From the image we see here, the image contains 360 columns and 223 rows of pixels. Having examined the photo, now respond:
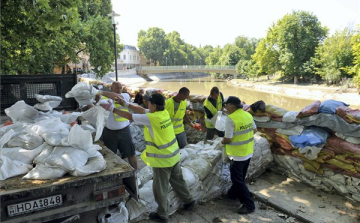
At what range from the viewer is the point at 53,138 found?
103 inches

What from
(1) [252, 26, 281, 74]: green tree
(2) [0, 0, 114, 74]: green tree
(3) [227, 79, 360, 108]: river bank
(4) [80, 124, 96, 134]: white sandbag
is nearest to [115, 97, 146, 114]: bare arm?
(4) [80, 124, 96, 134]: white sandbag

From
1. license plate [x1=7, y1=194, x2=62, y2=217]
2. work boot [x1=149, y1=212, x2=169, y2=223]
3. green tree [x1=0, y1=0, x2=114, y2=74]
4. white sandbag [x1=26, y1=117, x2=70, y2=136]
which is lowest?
work boot [x1=149, y1=212, x2=169, y2=223]

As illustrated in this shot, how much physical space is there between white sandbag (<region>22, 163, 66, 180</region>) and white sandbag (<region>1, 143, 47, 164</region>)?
211 mm

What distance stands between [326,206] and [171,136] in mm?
2311

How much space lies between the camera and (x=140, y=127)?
7027 millimetres

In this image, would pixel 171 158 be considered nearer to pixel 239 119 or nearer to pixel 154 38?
pixel 239 119

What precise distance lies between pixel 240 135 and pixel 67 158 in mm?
2059

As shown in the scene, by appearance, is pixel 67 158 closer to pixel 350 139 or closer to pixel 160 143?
pixel 160 143

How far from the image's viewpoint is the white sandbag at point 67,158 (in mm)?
2303

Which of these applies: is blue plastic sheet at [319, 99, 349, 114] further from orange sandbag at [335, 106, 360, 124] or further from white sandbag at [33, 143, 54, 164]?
white sandbag at [33, 143, 54, 164]

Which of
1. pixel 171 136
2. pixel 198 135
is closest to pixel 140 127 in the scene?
pixel 198 135

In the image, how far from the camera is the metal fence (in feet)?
14.7

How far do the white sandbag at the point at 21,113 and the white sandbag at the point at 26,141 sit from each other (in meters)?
0.95

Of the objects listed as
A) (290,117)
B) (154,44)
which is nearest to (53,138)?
(290,117)
